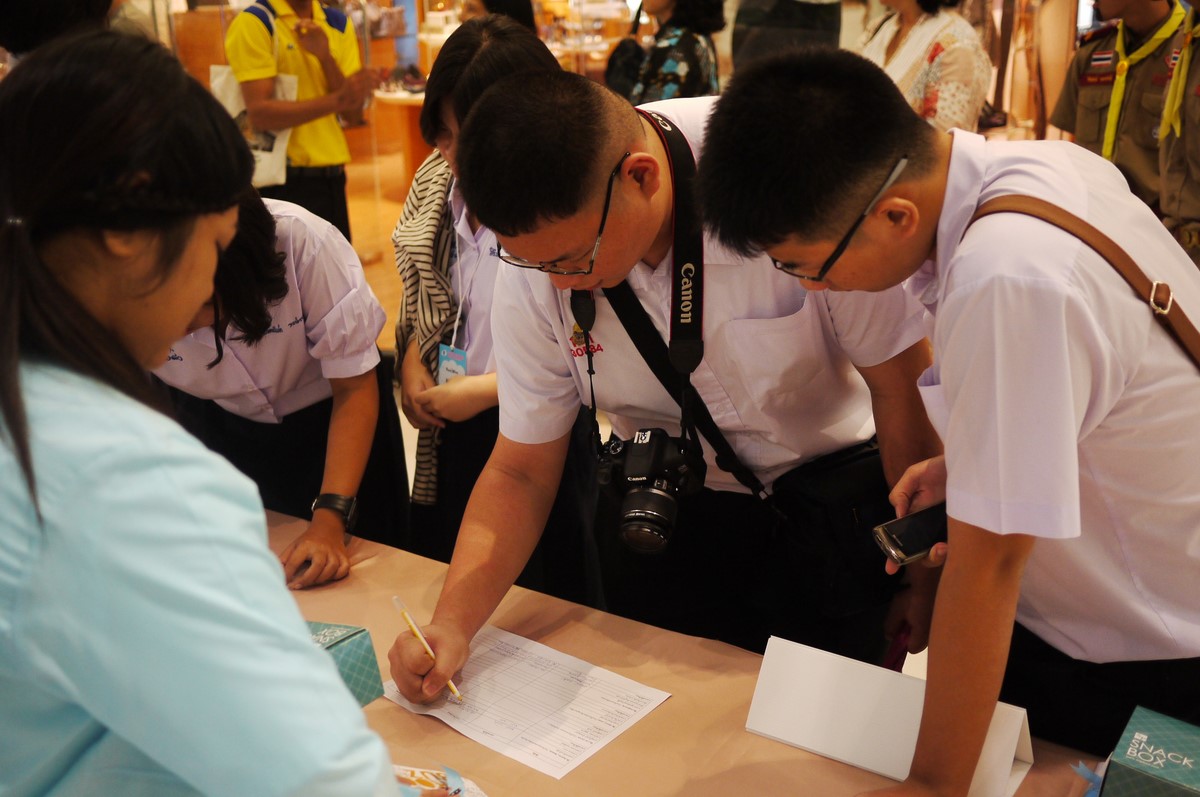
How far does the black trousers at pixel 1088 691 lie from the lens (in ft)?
4.00

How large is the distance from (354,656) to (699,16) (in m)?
2.85

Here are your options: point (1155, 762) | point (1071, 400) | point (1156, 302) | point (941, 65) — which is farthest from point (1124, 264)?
point (941, 65)

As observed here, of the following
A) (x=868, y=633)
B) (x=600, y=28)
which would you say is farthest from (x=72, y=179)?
(x=600, y=28)

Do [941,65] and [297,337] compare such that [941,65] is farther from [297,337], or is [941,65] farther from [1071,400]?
[1071,400]

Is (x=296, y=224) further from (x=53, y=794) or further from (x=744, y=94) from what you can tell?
(x=53, y=794)

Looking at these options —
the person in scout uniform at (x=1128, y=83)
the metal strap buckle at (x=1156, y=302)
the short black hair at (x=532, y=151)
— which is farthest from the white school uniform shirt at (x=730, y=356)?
the person in scout uniform at (x=1128, y=83)

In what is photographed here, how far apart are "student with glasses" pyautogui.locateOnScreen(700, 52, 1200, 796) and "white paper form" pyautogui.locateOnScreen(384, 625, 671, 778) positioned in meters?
0.38

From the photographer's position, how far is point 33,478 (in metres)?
0.67

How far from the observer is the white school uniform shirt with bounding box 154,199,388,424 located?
6.08 feet

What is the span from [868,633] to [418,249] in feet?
3.83

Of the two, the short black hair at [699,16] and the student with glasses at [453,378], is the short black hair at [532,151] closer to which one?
the student with glasses at [453,378]

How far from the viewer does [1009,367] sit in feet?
3.23

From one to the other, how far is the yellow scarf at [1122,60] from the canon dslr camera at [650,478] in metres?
2.77

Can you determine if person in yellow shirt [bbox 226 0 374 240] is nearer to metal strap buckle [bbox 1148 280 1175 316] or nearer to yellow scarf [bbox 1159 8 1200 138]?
yellow scarf [bbox 1159 8 1200 138]
